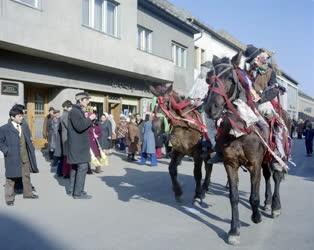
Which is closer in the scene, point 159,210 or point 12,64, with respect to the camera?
point 159,210

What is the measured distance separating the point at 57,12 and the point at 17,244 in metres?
11.6

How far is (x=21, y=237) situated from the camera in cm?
586

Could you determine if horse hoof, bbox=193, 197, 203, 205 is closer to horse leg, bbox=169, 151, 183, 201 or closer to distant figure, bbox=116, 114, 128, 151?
horse leg, bbox=169, 151, 183, 201

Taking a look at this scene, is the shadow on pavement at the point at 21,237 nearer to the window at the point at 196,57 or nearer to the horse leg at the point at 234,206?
the horse leg at the point at 234,206

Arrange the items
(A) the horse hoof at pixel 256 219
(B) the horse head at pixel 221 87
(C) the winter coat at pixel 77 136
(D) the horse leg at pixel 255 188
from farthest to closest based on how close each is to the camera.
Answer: (C) the winter coat at pixel 77 136, (A) the horse hoof at pixel 256 219, (D) the horse leg at pixel 255 188, (B) the horse head at pixel 221 87

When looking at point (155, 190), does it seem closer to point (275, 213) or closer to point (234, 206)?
point (275, 213)

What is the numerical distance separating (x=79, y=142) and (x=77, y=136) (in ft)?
0.41

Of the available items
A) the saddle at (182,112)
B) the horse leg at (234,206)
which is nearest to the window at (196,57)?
the saddle at (182,112)

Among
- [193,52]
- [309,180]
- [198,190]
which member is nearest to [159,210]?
[198,190]

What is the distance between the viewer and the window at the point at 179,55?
27.7 metres

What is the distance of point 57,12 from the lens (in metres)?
15.6

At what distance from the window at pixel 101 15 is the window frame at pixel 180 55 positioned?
7960 millimetres

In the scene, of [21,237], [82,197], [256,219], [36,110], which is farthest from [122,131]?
[21,237]

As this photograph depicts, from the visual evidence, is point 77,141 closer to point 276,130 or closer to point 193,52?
point 276,130
